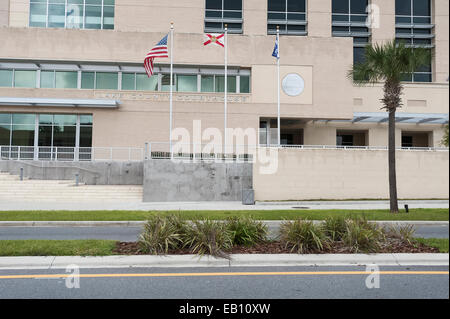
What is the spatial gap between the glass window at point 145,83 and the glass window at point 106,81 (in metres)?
1.90

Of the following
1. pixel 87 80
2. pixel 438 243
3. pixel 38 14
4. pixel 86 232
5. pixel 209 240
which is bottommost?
pixel 86 232

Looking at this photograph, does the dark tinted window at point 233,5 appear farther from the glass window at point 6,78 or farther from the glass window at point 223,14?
the glass window at point 6,78

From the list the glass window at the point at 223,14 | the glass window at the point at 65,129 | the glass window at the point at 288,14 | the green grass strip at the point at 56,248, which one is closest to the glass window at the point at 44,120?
the glass window at the point at 65,129

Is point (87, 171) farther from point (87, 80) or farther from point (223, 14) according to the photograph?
point (223, 14)

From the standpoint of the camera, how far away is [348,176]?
20859 mm

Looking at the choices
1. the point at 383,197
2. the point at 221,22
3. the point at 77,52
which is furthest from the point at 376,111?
the point at 77,52

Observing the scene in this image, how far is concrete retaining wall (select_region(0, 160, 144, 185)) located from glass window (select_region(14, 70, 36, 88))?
772 cm

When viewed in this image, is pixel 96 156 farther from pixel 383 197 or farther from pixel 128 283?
pixel 128 283

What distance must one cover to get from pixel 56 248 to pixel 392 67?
45.6ft

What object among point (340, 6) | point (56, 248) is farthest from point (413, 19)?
point (56, 248)

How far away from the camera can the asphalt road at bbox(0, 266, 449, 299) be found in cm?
466

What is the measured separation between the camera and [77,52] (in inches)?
1123

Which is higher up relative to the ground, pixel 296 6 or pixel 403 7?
pixel 403 7
